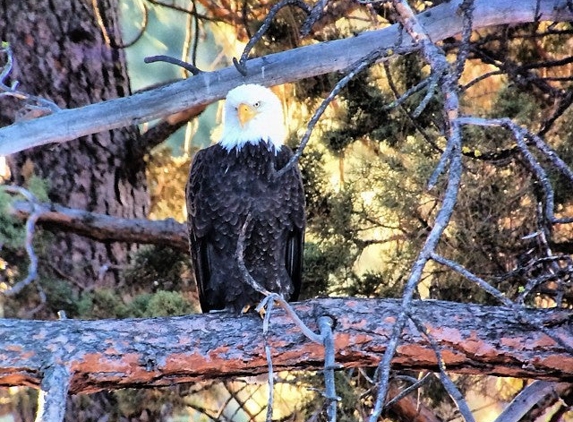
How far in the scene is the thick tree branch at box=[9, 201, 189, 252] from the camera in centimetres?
412

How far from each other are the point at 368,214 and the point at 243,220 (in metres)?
0.76

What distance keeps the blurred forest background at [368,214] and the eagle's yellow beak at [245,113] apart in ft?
1.05

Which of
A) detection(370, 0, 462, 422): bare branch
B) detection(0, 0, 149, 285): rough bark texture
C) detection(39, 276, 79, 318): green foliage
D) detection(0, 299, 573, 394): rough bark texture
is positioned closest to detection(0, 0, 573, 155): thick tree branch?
detection(0, 299, 573, 394): rough bark texture

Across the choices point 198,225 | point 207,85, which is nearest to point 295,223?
point 198,225

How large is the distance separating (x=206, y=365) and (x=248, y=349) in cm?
13

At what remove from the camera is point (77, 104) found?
485 cm

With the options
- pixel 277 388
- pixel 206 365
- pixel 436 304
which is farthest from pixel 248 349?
pixel 277 388

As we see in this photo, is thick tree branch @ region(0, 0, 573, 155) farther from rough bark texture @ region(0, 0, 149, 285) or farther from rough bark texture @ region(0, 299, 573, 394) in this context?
rough bark texture @ region(0, 0, 149, 285)

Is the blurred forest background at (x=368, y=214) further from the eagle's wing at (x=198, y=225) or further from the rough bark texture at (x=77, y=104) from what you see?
the eagle's wing at (x=198, y=225)

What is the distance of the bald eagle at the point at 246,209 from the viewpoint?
3533mm

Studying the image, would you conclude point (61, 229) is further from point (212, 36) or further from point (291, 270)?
point (212, 36)

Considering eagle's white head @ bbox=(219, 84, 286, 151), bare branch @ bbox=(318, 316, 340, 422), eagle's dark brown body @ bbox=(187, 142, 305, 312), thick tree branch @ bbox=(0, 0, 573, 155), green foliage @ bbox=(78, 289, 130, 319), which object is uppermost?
thick tree branch @ bbox=(0, 0, 573, 155)

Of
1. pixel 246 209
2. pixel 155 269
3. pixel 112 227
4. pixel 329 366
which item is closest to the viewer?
pixel 329 366

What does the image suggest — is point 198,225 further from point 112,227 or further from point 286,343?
point 286,343
